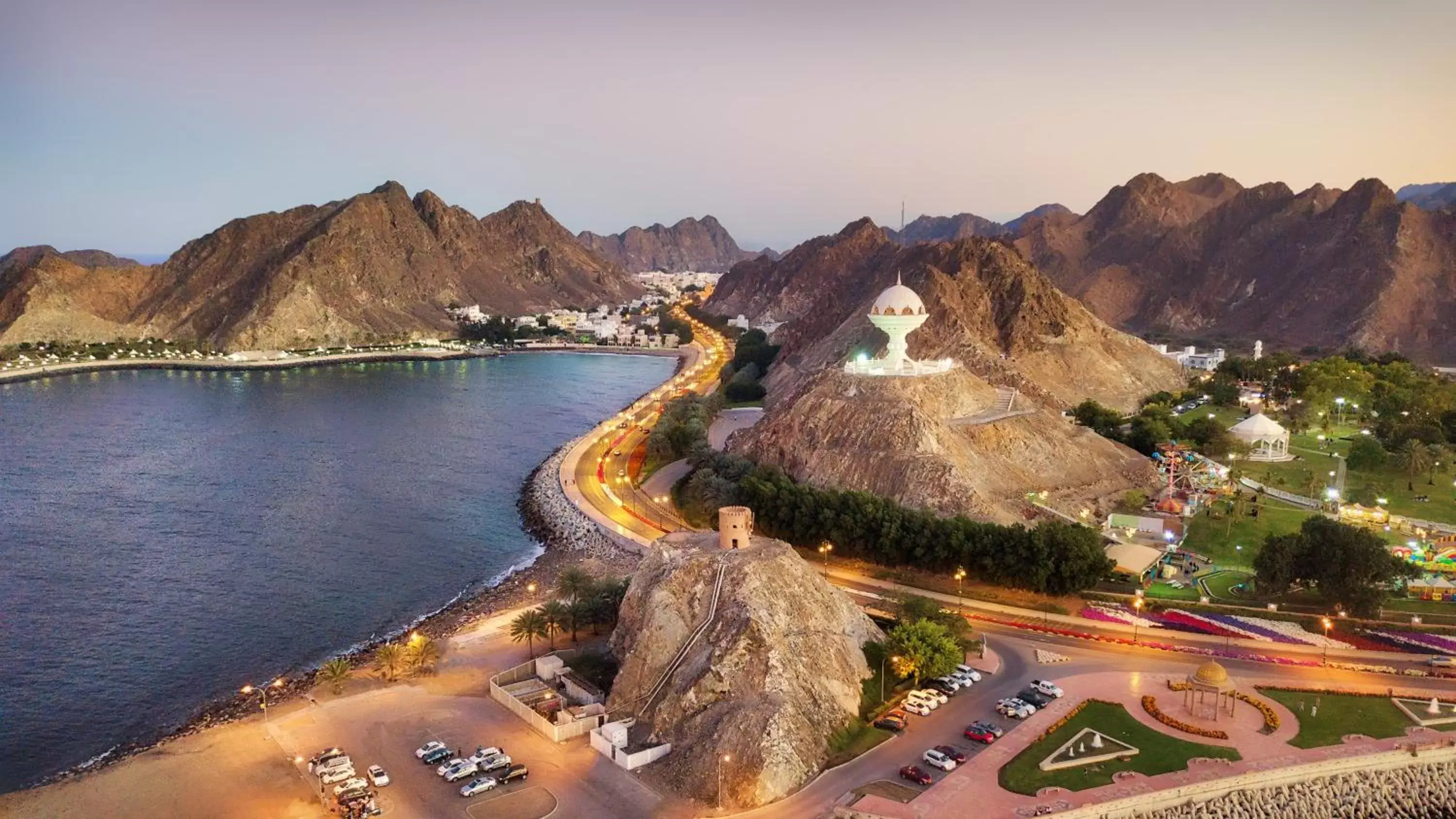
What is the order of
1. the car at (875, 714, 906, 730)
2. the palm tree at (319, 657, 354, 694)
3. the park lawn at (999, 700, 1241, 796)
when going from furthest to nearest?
the palm tree at (319, 657, 354, 694), the car at (875, 714, 906, 730), the park lawn at (999, 700, 1241, 796)

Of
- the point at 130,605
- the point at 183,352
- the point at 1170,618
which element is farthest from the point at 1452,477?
the point at 183,352

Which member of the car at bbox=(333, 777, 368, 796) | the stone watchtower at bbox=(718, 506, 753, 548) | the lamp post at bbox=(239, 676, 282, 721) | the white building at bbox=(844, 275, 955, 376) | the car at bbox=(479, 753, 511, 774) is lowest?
the lamp post at bbox=(239, 676, 282, 721)

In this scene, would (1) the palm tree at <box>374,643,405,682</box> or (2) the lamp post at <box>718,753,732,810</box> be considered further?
(1) the palm tree at <box>374,643,405,682</box>

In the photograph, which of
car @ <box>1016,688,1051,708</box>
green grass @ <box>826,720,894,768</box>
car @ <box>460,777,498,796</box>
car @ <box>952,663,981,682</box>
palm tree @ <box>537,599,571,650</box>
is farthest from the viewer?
palm tree @ <box>537,599,571,650</box>

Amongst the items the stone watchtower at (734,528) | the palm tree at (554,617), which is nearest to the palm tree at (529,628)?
the palm tree at (554,617)

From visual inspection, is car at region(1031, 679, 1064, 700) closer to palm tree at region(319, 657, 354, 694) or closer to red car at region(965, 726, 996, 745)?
red car at region(965, 726, 996, 745)

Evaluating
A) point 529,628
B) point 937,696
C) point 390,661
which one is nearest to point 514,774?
point 529,628

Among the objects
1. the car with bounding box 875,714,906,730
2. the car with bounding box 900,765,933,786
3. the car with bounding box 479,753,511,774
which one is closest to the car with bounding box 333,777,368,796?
the car with bounding box 479,753,511,774

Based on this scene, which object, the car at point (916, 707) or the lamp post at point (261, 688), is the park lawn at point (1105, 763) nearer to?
the car at point (916, 707)
